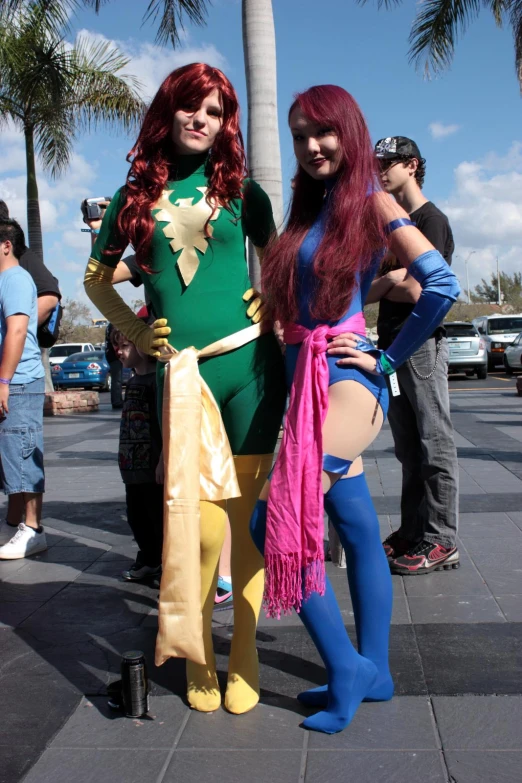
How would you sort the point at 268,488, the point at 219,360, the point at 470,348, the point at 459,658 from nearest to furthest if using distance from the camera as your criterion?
1. the point at 268,488
2. the point at 219,360
3. the point at 459,658
4. the point at 470,348

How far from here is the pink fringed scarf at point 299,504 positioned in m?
2.27

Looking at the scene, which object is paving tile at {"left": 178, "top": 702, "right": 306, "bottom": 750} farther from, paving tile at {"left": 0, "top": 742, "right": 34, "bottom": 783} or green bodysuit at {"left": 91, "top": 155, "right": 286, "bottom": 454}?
green bodysuit at {"left": 91, "top": 155, "right": 286, "bottom": 454}

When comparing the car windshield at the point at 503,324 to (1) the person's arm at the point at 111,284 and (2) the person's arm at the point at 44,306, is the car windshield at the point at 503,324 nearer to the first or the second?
(2) the person's arm at the point at 44,306

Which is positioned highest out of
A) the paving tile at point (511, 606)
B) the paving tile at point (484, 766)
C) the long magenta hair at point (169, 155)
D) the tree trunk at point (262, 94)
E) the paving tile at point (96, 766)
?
the tree trunk at point (262, 94)

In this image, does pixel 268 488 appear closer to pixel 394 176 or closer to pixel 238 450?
pixel 238 450

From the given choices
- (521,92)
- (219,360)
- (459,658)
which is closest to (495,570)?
(459,658)

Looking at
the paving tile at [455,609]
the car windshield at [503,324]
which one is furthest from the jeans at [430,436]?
the car windshield at [503,324]

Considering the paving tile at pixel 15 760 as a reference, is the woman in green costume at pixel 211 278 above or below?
above

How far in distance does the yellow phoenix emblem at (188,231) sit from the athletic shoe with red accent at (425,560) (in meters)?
2.03

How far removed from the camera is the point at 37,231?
52.8ft

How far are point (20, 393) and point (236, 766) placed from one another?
2888mm

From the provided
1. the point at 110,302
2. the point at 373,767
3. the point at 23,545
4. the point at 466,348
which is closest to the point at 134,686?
the point at 373,767

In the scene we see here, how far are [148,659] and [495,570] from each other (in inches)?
71.8

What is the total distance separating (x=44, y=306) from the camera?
492 centimetres
